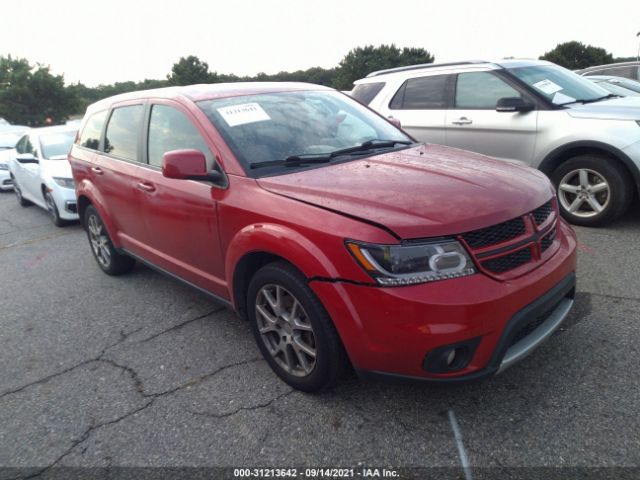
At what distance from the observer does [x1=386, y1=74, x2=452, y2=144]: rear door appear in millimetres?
6051

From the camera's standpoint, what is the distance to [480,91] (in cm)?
575

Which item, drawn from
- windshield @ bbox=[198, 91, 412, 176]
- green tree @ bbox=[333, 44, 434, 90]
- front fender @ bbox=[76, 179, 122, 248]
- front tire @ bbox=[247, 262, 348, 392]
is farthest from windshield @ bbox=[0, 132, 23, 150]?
green tree @ bbox=[333, 44, 434, 90]

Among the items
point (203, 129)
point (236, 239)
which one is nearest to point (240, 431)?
point (236, 239)

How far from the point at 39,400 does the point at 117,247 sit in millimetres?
A: 1809

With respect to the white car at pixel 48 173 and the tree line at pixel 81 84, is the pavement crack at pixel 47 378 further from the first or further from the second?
the tree line at pixel 81 84

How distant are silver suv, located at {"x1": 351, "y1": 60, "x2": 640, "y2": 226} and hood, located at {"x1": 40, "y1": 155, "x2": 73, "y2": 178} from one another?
4663mm

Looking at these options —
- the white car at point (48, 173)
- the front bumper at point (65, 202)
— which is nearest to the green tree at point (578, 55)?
the white car at point (48, 173)

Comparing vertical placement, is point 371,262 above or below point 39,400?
above

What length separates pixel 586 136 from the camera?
15.9 feet

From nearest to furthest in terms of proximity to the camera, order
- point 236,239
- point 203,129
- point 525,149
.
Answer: point 236,239 < point 203,129 < point 525,149

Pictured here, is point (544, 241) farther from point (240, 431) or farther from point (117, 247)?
point (117, 247)

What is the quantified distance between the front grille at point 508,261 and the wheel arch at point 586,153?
118 inches

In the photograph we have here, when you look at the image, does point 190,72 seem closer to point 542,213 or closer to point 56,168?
point 56,168

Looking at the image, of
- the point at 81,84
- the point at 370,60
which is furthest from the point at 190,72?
the point at 81,84
